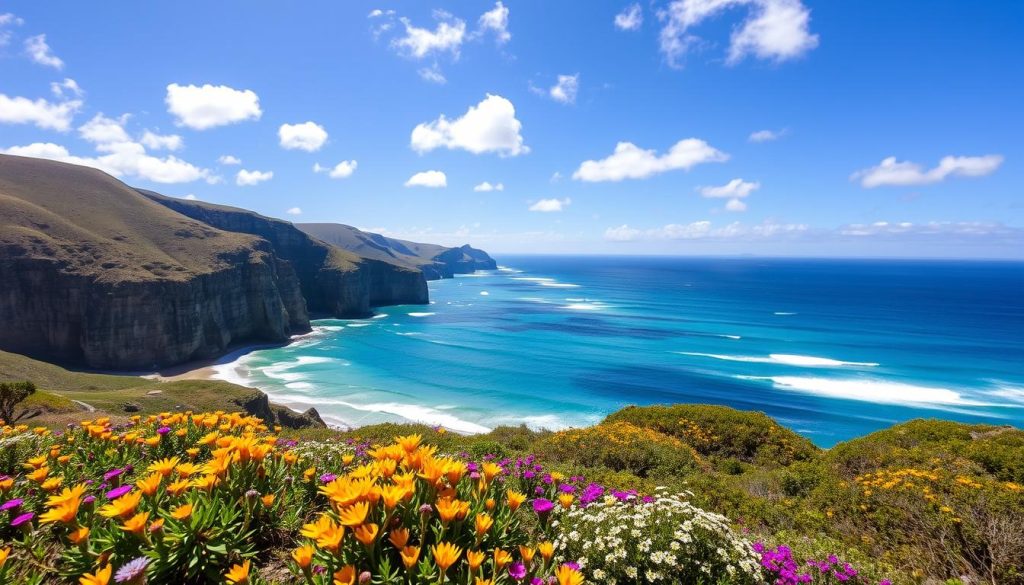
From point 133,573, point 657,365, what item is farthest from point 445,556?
point 657,365

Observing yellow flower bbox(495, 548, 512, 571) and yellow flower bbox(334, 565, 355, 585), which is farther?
yellow flower bbox(495, 548, 512, 571)

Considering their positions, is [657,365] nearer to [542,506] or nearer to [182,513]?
[542,506]

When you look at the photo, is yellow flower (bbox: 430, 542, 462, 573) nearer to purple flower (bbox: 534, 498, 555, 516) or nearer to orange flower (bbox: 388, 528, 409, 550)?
orange flower (bbox: 388, 528, 409, 550)

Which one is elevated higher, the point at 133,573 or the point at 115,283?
the point at 133,573

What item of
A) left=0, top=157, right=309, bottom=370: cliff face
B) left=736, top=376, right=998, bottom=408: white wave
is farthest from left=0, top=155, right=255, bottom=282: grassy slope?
left=736, top=376, right=998, bottom=408: white wave

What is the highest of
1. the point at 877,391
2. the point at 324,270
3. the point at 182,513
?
the point at 324,270

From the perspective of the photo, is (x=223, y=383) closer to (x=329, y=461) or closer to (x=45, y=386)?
(x=45, y=386)
